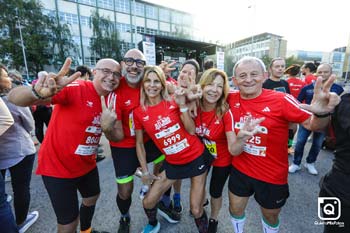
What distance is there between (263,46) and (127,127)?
73.6 meters

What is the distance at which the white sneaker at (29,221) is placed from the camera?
2326 millimetres

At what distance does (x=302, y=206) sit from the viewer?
270 centimetres

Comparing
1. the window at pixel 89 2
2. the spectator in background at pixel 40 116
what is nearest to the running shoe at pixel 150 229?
the spectator in background at pixel 40 116

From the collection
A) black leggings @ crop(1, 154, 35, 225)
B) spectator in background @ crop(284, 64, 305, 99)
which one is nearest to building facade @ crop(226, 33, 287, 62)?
spectator in background @ crop(284, 64, 305, 99)

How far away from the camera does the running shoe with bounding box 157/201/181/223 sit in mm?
2512

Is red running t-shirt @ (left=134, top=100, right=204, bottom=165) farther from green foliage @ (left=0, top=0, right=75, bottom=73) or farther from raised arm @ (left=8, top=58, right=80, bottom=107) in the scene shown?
green foliage @ (left=0, top=0, right=75, bottom=73)

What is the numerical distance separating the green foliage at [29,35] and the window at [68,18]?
7.19ft

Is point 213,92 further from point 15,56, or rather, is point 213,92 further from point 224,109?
point 15,56

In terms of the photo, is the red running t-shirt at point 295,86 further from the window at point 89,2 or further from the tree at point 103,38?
the window at point 89,2

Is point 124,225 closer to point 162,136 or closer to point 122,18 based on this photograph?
point 162,136

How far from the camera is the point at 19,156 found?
211 centimetres

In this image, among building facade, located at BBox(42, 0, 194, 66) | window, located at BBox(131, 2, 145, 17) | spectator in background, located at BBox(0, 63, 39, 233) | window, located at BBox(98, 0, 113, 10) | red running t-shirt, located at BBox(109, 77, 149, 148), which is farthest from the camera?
window, located at BBox(131, 2, 145, 17)

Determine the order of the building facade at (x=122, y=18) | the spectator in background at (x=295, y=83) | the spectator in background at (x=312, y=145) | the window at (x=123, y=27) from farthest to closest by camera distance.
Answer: the window at (x=123, y=27) → the building facade at (x=122, y=18) → the spectator in background at (x=295, y=83) → the spectator in background at (x=312, y=145)

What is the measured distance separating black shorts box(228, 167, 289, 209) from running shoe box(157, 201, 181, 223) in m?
1.09
